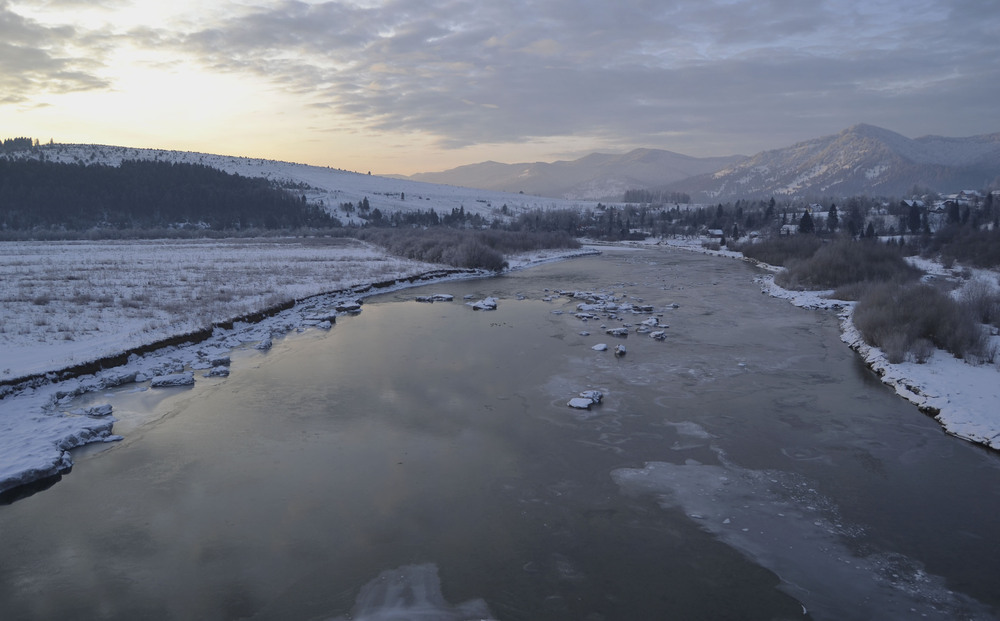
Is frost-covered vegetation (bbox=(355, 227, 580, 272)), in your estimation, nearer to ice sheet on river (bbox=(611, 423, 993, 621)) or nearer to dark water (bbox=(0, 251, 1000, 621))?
dark water (bbox=(0, 251, 1000, 621))

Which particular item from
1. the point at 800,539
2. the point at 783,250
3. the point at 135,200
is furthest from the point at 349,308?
the point at 135,200

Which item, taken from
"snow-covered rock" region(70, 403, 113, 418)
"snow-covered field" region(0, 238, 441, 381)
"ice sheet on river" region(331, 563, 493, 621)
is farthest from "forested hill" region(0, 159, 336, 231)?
"ice sheet on river" region(331, 563, 493, 621)

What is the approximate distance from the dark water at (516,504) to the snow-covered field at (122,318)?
4.21ft

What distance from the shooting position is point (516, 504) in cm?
961

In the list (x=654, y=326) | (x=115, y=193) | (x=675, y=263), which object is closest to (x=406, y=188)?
(x=115, y=193)

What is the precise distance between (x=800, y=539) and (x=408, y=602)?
5.63m

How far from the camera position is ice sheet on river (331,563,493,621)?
6.95 meters

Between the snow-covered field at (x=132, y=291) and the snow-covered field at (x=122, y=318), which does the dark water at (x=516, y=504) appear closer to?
the snow-covered field at (x=122, y=318)

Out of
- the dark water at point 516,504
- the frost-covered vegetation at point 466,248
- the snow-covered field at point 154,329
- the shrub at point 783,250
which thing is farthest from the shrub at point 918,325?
the shrub at point 783,250

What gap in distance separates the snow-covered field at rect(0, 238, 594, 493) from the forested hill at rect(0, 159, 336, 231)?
55792mm

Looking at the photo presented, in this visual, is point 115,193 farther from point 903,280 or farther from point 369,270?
point 903,280

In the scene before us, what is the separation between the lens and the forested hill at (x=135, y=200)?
89.0 m

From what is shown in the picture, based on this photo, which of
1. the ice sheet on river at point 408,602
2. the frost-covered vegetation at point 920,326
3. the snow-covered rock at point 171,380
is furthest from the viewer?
the frost-covered vegetation at point 920,326

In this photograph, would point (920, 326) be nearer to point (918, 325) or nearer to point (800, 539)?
point (918, 325)
